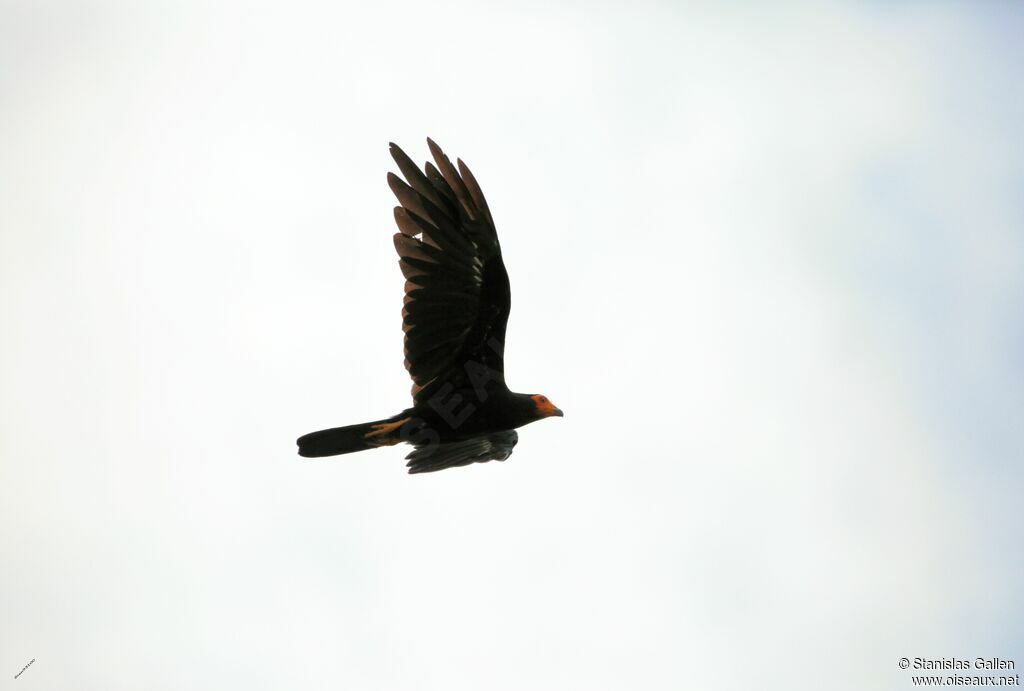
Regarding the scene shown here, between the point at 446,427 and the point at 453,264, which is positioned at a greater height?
the point at 453,264

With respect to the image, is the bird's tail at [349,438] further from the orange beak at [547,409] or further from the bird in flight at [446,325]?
the orange beak at [547,409]

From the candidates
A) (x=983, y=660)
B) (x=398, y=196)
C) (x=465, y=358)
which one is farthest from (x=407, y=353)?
(x=983, y=660)

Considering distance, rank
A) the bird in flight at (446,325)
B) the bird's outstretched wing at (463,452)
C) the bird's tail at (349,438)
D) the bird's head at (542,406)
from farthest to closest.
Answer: the bird's head at (542,406) → the bird's outstretched wing at (463,452) → the bird in flight at (446,325) → the bird's tail at (349,438)

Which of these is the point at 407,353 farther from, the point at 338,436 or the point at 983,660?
the point at 983,660

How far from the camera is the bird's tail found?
11164 mm

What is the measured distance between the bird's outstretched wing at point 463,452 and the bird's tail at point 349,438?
469mm

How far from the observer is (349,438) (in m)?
11.4

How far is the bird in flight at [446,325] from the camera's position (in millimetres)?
11406

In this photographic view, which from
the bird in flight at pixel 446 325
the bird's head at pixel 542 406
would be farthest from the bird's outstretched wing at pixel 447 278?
the bird's head at pixel 542 406

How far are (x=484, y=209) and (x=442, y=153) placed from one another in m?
0.87

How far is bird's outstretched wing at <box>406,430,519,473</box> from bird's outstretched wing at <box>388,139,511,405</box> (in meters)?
0.73

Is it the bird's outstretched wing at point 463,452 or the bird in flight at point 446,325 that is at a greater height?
the bird in flight at point 446,325

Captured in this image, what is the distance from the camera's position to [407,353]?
464 inches

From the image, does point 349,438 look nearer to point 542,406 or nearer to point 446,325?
point 446,325
